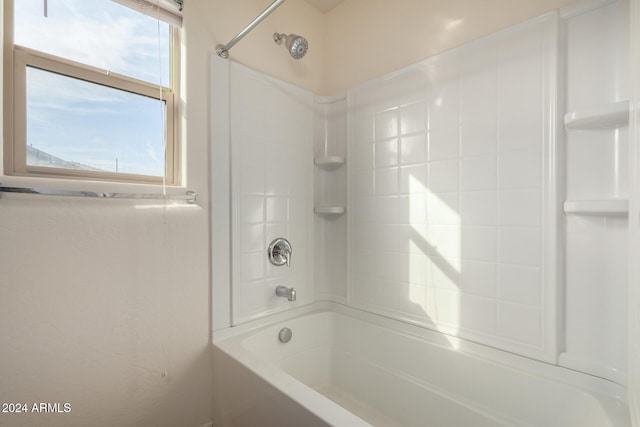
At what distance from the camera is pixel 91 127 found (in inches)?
46.2

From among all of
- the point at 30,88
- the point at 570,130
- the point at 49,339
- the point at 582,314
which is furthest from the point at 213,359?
the point at 570,130

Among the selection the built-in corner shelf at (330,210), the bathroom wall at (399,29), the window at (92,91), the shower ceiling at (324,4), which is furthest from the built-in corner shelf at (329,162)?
the shower ceiling at (324,4)

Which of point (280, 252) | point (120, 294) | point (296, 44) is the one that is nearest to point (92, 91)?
point (120, 294)

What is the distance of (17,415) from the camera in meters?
0.97

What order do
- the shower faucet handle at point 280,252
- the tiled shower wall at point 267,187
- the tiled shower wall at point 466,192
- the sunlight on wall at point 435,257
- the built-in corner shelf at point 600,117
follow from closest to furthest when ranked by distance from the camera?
the built-in corner shelf at point 600,117
the tiled shower wall at point 466,192
the sunlight on wall at point 435,257
the tiled shower wall at point 267,187
the shower faucet handle at point 280,252

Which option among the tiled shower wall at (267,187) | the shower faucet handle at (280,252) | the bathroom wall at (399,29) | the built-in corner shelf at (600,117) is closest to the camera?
the built-in corner shelf at (600,117)

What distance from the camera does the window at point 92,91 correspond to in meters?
1.04

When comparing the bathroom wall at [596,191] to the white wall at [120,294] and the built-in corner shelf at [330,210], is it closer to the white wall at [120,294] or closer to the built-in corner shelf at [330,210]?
the built-in corner shelf at [330,210]

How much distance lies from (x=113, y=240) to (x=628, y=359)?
1.87 metres

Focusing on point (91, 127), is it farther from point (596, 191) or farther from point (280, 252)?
point (596, 191)

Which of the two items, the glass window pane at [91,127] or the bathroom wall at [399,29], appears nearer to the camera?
the glass window pane at [91,127]

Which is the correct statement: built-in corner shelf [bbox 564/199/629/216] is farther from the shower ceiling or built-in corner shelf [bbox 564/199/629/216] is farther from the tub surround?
the shower ceiling

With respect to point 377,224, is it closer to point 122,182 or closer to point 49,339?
point 122,182

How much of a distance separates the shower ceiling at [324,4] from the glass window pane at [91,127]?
4.10 ft
